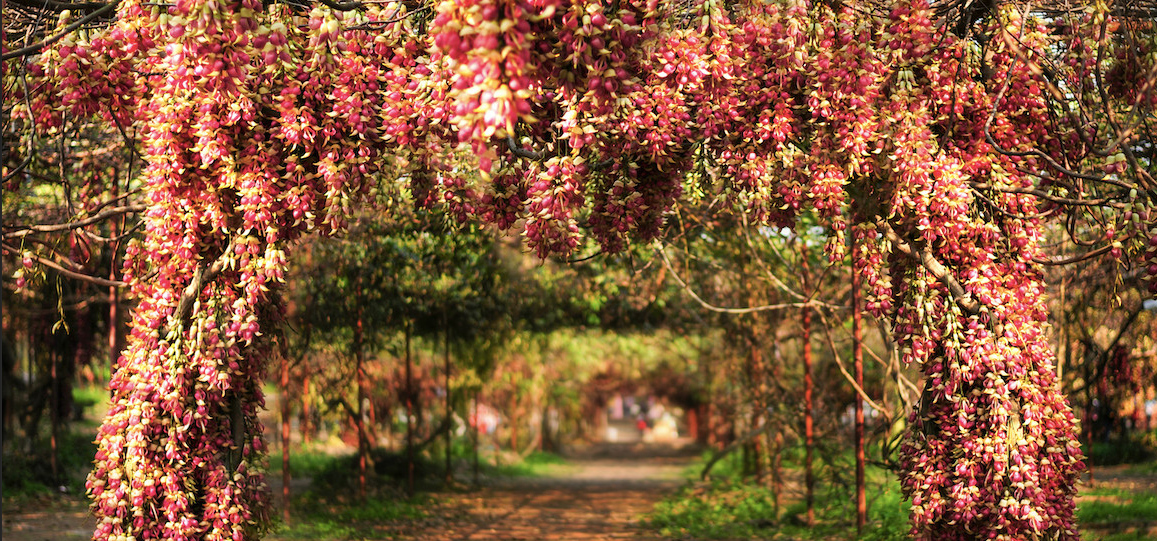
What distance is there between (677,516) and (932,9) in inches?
326

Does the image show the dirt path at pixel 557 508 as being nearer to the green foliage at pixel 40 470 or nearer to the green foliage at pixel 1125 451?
the green foliage at pixel 40 470

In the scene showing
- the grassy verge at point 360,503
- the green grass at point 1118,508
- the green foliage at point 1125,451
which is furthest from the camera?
the green foliage at point 1125,451

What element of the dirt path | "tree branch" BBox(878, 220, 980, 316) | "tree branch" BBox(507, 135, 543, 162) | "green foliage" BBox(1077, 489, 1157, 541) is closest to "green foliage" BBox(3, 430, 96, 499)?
the dirt path

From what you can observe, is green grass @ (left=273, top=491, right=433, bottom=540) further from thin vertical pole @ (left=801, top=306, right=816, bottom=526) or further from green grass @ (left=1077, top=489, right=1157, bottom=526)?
green grass @ (left=1077, top=489, right=1157, bottom=526)

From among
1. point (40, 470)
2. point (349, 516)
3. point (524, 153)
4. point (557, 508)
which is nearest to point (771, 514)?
point (557, 508)

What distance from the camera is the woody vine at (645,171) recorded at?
3475 mm

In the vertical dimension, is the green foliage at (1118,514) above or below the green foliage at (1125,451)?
above

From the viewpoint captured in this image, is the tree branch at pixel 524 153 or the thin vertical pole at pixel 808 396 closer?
the tree branch at pixel 524 153

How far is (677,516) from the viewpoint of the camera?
11.0 meters

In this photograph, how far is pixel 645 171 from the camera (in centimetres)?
402

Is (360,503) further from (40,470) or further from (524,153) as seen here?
(524,153)

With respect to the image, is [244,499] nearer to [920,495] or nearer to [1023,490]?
[920,495]

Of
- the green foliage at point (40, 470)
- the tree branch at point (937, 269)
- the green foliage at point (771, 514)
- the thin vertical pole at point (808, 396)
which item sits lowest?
the green foliage at point (771, 514)

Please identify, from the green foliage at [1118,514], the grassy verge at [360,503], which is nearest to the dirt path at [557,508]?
the grassy verge at [360,503]
